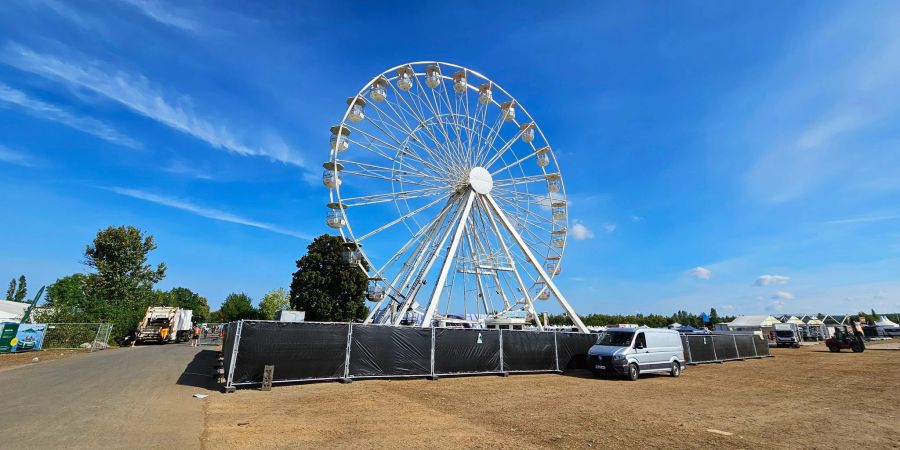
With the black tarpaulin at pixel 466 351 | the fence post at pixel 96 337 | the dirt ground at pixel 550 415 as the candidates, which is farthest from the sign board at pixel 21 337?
the black tarpaulin at pixel 466 351

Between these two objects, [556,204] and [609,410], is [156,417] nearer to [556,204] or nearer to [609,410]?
[609,410]

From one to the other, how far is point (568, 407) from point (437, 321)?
51.8ft

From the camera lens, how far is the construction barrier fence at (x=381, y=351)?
1098cm

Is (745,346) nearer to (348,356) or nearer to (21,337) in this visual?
(348,356)

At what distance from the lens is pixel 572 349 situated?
18.0 meters

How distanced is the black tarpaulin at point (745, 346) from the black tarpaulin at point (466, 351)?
66.2 ft

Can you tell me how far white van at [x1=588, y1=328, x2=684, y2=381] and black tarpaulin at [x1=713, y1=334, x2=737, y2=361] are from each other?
9229mm

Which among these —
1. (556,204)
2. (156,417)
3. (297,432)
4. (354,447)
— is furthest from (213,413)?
(556,204)

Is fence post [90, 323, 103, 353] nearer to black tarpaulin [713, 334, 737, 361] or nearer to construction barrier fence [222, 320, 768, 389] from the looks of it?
construction barrier fence [222, 320, 768, 389]

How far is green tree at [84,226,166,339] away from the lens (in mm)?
46906

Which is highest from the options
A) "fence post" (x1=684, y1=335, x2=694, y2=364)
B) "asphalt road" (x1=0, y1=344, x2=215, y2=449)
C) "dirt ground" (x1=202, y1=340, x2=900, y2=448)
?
"fence post" (x1=684, y1=335, x2=694, y2=364)

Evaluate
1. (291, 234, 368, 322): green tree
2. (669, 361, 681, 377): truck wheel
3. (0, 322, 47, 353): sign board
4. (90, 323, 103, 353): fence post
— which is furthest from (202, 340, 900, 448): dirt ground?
(291, 234, 368, 322): green tree

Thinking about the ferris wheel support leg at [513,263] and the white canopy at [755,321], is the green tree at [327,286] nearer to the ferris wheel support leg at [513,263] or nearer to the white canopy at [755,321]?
the ferris wheel support leg at [513,263]

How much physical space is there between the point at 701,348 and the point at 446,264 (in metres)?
14.8
